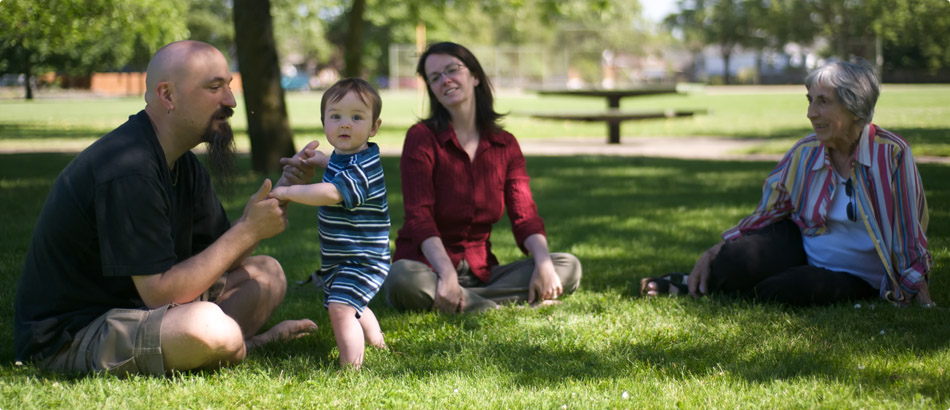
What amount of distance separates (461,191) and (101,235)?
200 cm

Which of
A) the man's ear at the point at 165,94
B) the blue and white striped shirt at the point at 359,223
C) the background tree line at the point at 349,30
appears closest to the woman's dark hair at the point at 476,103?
the blue and white striped shirt at the point at 359,223

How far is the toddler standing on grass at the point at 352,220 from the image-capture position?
3385 millimetres

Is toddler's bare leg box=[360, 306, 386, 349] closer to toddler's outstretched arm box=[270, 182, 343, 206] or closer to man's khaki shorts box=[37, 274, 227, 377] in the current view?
toddler's outstretched arm box=[270, 182, 343, 206]

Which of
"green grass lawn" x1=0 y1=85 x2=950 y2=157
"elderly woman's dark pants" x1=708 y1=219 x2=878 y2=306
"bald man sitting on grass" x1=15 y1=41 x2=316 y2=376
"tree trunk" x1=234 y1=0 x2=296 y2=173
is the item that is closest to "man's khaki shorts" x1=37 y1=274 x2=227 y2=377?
"bald man sitting on grass" x1=15 y1=41 x2=316 y2=376

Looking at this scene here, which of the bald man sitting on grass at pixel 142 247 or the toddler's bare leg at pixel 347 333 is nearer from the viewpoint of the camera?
the bald man sitting on grass at pixel 142 247

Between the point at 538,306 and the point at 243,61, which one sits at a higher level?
the point at 243,61

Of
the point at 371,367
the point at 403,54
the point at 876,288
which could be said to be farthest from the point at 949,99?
the point at 403,54

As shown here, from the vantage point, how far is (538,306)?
4520 millimetres

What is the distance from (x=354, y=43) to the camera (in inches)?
688

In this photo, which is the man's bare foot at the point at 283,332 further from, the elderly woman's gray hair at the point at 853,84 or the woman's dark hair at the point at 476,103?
the elderly woman's gray hair at the point at 853,84

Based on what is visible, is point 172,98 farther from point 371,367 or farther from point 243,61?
point 243,61

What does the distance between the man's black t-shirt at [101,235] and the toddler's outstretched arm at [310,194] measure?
1.35 feet

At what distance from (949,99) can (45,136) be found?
2418 centimetres

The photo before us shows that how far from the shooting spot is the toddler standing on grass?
3385 millimetres
